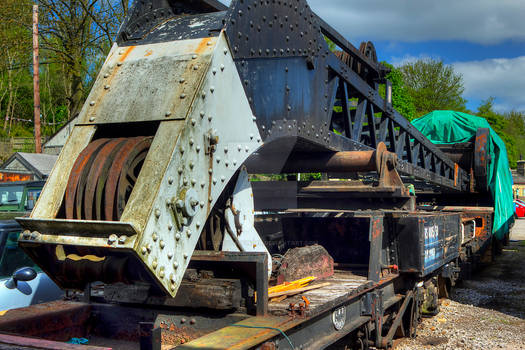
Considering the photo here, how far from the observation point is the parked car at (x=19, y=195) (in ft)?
27.1

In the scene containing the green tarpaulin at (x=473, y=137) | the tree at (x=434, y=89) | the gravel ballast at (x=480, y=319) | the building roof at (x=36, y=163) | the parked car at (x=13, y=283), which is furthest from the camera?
the tree at (x=434, y=89)

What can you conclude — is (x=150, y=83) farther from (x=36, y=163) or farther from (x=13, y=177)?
(x=13, y=177)

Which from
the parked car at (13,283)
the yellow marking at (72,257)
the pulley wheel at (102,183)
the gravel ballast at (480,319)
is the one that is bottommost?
the gravel ballast at (480,319)

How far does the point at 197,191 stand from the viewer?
3631 mm

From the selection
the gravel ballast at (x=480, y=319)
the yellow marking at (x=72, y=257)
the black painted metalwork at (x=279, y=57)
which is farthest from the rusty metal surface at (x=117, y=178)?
the gravel ballast at (x=480, y=319)

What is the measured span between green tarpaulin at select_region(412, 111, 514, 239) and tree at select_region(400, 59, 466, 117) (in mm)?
42284

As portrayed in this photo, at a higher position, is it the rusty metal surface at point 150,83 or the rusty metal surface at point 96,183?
the rusty metal surface at point 150,83

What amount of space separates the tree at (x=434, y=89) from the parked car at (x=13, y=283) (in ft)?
175

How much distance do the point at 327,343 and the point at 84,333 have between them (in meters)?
2.03

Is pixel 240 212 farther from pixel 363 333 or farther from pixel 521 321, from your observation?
pixel 521 321

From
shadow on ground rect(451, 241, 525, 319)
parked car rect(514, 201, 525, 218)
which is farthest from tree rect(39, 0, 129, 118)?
parked car rect(514, 201, 525, 218)

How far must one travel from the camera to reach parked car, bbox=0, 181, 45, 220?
8273mm

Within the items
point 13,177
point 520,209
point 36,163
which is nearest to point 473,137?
point 36,163

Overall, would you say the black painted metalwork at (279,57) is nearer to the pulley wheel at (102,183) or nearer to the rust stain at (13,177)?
the pulley wheel at (102,183)
